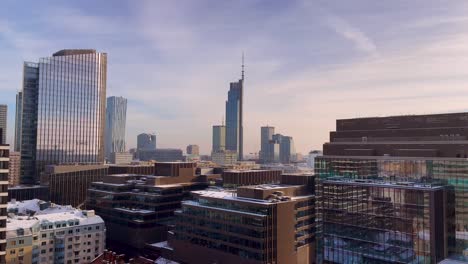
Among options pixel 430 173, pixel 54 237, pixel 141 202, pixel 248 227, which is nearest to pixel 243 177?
pixel 141 202

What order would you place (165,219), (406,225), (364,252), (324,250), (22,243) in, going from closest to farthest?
1. (406,225)
2. (364,252)
3. (324,250)
4. (22,243)
5. (165,219)

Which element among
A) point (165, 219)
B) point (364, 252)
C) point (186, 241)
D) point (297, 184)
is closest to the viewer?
point (364, 252)

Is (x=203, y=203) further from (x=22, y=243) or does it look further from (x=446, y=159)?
(x=446, y=159)

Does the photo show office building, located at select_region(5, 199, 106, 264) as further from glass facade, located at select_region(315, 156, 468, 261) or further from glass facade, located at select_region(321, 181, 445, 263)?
glass facade, located at select_region(315, 156, 468, 261)

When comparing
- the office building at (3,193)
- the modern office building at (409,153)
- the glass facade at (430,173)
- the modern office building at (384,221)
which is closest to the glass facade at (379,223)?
the modern office building at (384,221)

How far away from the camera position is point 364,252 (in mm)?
104000

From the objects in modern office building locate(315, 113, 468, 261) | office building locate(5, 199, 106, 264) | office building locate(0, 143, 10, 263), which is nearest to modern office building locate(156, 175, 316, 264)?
modern office building locate(315, 113, 468, 261)

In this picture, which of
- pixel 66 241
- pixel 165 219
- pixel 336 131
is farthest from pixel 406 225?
pixel 66 241

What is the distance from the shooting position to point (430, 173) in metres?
102

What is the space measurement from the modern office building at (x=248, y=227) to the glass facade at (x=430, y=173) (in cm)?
1625

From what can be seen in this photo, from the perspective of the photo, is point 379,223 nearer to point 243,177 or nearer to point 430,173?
point 430,173

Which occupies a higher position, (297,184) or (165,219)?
(297,184)

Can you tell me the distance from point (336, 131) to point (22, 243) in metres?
110

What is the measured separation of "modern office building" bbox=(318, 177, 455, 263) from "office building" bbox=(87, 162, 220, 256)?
240 ft
